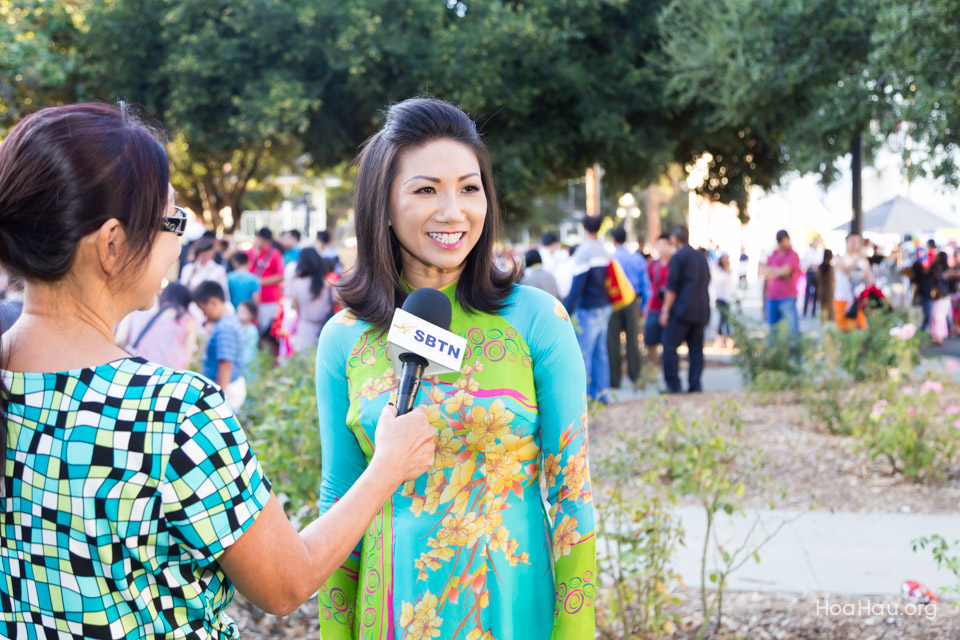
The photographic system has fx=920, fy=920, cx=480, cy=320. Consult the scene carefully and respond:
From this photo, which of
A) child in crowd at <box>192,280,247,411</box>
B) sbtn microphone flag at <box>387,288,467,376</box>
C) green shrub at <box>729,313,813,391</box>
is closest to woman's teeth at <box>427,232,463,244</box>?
sbtn microphone flag at <box>387,288,467,376</box>

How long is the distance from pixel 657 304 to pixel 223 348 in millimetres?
7262

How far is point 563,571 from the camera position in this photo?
206 centimetres

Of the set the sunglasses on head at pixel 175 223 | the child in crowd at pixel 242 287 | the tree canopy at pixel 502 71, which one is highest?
the tree canopy at pixel 502 71

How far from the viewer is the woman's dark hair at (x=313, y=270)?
948 centimetres

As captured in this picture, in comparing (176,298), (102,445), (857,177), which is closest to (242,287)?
(176,298)

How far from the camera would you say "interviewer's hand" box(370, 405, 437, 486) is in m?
1.68

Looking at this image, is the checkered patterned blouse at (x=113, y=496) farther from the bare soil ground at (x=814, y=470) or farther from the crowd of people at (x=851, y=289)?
the crowd of people at (x=851, y=289)

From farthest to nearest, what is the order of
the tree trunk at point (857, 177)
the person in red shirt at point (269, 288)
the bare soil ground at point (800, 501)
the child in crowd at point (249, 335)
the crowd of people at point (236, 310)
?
the tree trunk at point (857, 177) < the person in red shirt at point (269, 288) < the child in crowd at point (249, 335) < the crowd of people at point (236, 310) < the bare soil ground at point (800, 501)

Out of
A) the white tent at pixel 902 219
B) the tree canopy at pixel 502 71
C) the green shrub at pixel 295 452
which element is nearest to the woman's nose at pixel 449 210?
the green shrub at pixel 295 452

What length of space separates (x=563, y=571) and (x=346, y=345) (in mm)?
728

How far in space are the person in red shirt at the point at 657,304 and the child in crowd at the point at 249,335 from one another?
5209 mm

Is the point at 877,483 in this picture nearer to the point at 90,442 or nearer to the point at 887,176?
the point at 90,442

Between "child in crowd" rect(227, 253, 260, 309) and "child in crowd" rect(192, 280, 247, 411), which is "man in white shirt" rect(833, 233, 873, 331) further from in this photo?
"child in crowd" rect(192, 280, 247, 411)

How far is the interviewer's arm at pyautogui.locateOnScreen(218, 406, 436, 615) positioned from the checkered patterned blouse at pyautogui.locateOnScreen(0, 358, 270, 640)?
5 centimetres
